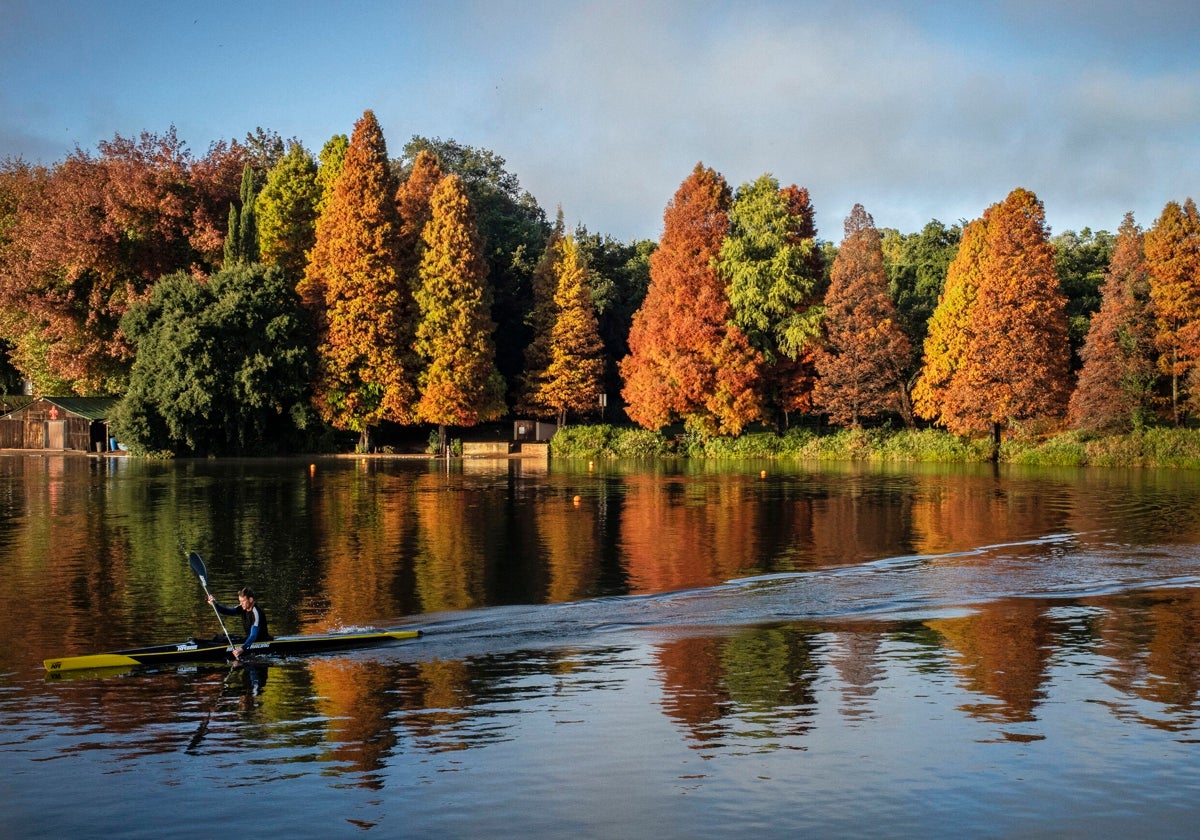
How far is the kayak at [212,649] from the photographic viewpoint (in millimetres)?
16844

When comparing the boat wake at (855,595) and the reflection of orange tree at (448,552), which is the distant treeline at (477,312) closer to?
the reflection of orange tree at (448,552)

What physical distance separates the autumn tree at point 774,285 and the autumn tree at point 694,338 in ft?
3.52

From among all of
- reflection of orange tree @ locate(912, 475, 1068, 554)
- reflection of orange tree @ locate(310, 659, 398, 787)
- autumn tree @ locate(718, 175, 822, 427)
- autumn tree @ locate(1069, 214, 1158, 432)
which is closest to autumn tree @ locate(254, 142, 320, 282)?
autumn tree @ locate(718, 175, 822, 427)

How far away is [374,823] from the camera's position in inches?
457

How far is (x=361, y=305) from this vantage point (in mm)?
68312

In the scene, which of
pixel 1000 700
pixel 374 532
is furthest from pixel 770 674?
pixel 374 532

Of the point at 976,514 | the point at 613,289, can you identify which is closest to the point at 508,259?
the point at 613,289

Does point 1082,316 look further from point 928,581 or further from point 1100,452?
point 928,581

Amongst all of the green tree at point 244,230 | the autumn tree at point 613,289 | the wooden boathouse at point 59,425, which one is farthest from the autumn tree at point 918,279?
the wooden boathouse at point 59,425

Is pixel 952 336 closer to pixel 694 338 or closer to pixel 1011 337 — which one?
pixel 1011 337

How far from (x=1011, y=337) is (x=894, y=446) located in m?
8.73

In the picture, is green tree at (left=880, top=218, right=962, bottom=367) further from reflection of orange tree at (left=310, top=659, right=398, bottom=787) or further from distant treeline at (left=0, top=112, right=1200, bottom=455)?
reflection of orange tree at (left=310, top=659, right=398, bottom=787)

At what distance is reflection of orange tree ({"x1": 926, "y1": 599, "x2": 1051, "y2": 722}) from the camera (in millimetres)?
15594

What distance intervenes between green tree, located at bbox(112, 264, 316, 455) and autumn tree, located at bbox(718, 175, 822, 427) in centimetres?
2559
